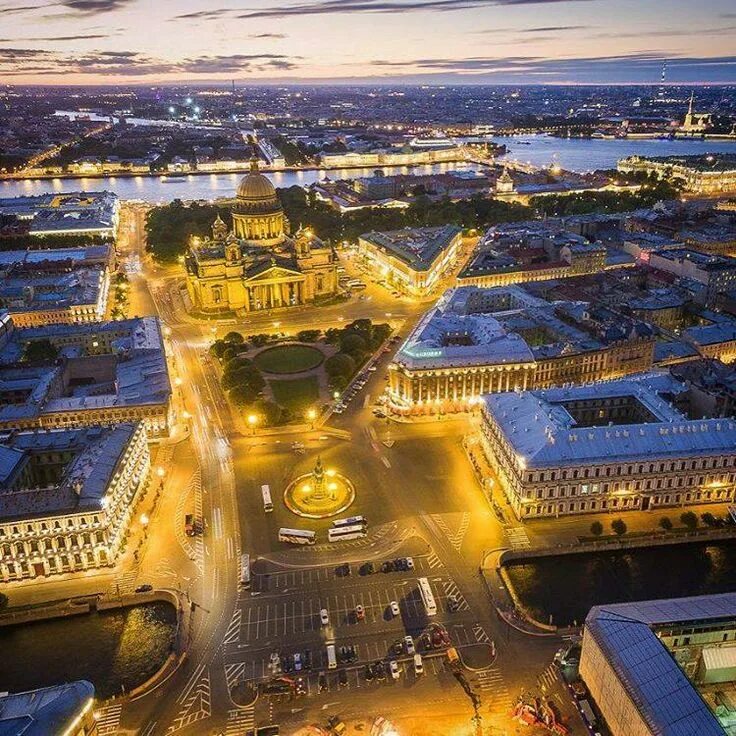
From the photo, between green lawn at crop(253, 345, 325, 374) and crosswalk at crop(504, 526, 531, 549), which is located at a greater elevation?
crosswalk at crop(504, 526, 531, 549)

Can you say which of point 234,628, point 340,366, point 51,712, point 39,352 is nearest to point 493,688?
point 234,628

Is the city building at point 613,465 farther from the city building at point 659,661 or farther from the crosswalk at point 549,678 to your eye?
the city building at point 659,661

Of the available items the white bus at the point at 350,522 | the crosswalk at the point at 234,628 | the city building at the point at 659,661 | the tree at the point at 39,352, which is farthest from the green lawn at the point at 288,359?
the city building at the point at 659,661

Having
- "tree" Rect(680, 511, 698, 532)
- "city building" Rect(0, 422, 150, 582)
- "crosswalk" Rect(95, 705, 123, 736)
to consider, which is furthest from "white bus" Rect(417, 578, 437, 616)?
"city building" Rect(0, 422, 150, 582)

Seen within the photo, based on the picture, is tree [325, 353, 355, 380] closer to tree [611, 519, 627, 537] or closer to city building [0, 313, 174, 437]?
city building [0, 313, 174, 437]

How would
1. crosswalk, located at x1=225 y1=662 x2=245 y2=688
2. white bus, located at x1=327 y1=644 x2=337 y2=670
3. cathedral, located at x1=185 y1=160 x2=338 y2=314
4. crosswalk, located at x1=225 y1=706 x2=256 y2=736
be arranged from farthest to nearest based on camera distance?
cathedral, located at x1=185 y1=160 x2=338 y2=314
white bus, located at x1=327 y1=644 x2=337 y2=670
crosswalk, located at x1=225 y1=662 x2=245 y2=688
crosswalk, located at x1=225 y1=706 x2=256 y2=736
